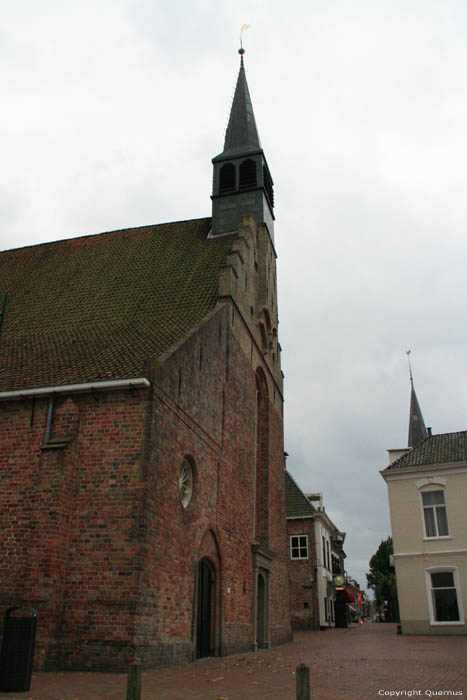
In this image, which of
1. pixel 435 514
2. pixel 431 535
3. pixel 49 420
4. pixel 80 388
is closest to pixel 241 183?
pixel 80 388

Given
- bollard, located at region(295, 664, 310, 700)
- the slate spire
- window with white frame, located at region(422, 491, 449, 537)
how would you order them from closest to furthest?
bollard, located at region(295, 664, 310, 700) < window with white frame, located at region(422, 491, 449, 537) < the slate spire

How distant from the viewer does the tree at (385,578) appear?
185ft

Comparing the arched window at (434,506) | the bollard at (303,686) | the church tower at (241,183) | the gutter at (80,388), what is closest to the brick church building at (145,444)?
the gutter at (80,388)

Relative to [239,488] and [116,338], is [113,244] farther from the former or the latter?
[239,488]

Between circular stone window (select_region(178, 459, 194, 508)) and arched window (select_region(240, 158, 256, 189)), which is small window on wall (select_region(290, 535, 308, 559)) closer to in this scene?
arched window (select_region(240, 158, 256, 189))

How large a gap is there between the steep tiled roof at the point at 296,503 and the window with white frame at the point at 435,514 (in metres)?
12.6

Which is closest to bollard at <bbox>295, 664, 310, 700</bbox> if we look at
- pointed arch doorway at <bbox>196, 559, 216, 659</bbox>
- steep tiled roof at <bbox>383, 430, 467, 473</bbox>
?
pointed arch doorway at <bbox>196, 559, 216, 659</bbox>

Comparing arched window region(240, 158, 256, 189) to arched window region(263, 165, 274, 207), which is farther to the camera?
arched window region(263, 165, 274, 207)

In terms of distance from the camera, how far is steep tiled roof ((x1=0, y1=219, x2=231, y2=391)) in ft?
44.8

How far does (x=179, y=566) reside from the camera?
1264 cm

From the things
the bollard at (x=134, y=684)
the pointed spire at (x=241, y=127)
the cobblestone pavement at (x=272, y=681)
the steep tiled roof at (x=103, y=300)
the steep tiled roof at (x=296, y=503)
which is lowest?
the cobblestone pavement at (x=272, y=681)

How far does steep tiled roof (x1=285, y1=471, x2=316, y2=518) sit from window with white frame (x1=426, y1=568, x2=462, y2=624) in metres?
13.2

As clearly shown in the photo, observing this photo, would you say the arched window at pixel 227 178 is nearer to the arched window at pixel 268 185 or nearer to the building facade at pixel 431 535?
the arched window at pixel 268 185

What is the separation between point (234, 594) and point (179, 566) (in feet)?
14.3
